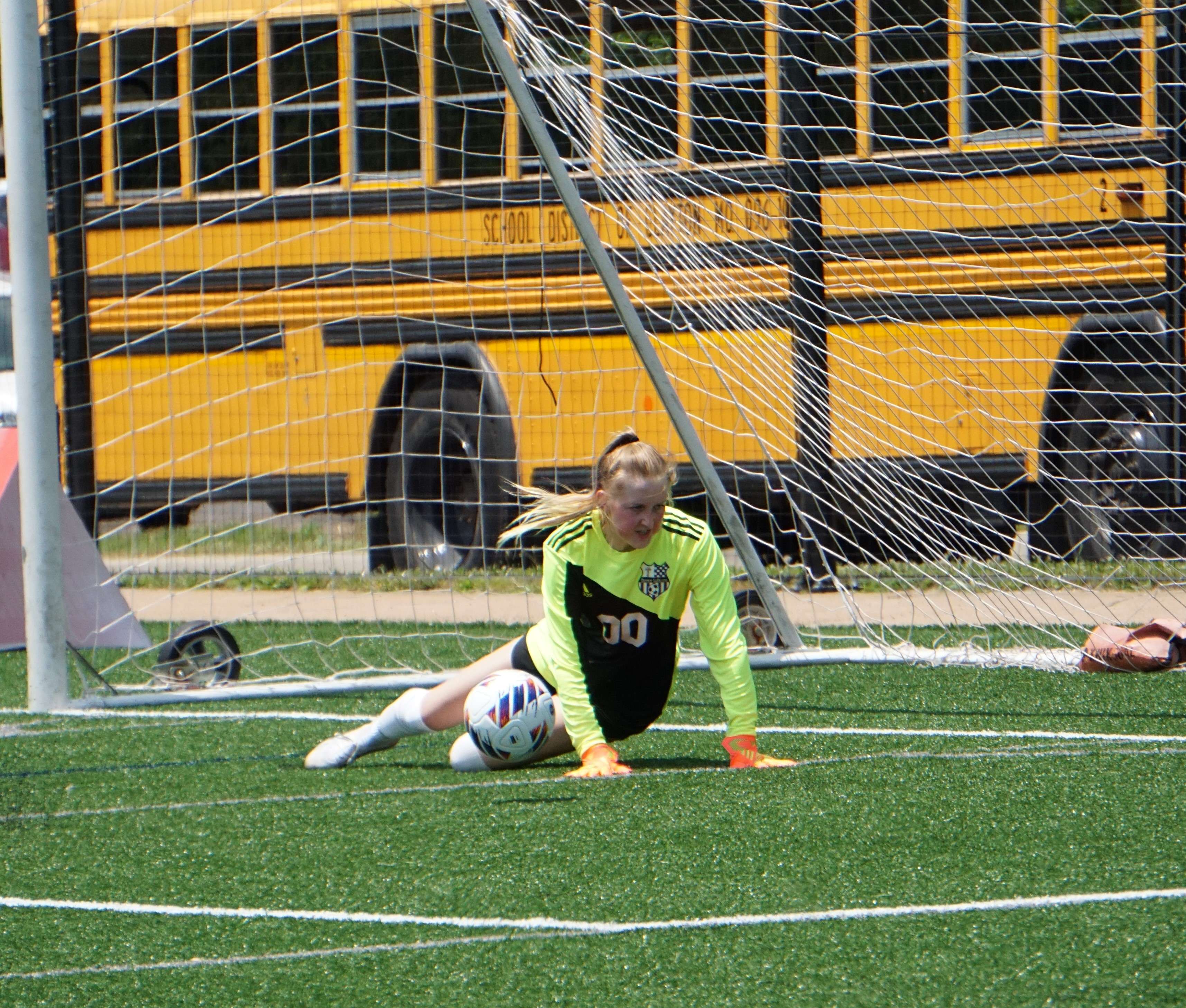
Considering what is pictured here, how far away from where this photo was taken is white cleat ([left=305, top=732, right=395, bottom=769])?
16.6 feet

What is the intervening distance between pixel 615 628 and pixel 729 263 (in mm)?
2562

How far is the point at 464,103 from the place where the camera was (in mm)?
7672

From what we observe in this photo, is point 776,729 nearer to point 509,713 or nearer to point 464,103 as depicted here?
point 509,713

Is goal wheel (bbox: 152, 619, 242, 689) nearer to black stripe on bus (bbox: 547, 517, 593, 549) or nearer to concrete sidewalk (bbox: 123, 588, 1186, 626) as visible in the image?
concrete sidewalk (bbox: 123, 588, 1186, 626)

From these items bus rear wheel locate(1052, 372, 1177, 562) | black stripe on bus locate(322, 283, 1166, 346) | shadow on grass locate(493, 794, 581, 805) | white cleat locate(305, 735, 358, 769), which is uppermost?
black stripe on bus locate(322, 283, 1166, 346)

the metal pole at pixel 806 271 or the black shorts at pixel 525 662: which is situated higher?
the metal pole at pixel 806 271

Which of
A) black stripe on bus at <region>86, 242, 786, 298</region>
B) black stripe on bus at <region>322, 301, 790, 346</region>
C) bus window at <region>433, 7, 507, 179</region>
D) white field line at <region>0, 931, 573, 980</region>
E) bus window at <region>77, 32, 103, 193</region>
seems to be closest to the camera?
white field line at <region>0, 931, 573, 980</region>

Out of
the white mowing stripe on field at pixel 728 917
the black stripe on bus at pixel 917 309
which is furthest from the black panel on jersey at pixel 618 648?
the black stripe on bus at pixel 917 309

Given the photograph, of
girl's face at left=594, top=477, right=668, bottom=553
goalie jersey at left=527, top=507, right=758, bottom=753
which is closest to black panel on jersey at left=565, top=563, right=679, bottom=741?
goalie jersey at left=527, top=507, right=758, bottom=753

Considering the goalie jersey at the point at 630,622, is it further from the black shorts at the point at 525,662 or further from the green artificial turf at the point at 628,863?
the green artificial turf at the point at 628,863

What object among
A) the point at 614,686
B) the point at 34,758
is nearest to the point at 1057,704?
the point at 614,686

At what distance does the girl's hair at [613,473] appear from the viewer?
4355 mm

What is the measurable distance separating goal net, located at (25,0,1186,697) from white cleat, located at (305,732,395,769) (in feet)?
5.08

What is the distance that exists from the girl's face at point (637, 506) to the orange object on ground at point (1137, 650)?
2714 mm
